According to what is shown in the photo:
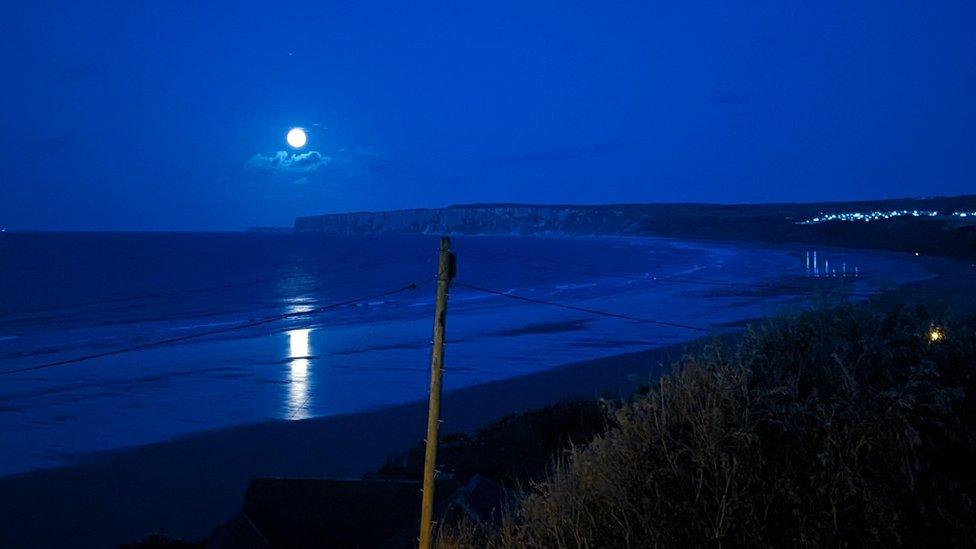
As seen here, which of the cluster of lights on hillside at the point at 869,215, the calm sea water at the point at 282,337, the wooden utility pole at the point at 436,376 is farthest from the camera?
the cluster of lights on hillside at the point at 869,215

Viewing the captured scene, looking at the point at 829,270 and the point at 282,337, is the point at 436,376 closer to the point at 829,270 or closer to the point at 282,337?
the point at 282,337

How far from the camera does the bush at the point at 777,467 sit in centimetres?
575

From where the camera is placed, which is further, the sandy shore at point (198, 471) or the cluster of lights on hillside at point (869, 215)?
the cluster of lights on hillside at point (869, 215)

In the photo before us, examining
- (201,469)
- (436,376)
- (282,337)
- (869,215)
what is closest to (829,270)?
(282,337)

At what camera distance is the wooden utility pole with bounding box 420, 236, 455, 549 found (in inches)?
240

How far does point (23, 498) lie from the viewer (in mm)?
13172

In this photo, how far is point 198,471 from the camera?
14438 millimetres

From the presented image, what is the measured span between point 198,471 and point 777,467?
10.8 metres

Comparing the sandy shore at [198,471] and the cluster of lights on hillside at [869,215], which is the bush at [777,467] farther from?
the cluster of lights on hillside at [869,215]

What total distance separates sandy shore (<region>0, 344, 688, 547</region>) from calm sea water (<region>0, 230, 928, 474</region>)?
0.89 m

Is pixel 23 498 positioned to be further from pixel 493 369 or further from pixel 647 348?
pixel 647 348

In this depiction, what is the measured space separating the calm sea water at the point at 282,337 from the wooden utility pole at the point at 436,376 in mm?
10847

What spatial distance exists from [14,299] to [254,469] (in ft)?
142

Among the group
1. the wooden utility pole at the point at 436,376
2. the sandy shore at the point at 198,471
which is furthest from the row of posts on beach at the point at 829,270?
the wooden utility pole at the point at 436,376
